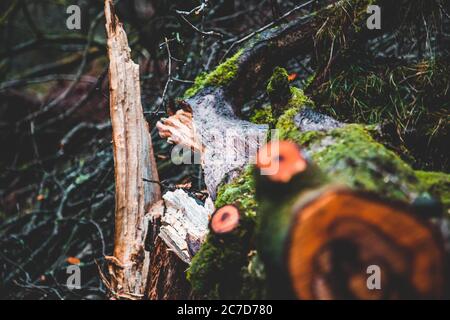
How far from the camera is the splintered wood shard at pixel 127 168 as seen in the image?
2.41 meters

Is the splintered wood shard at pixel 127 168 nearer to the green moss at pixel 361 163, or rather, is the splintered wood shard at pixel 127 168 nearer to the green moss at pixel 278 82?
the green moss at pixel 278 82

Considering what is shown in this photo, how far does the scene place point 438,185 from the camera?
5.22ft

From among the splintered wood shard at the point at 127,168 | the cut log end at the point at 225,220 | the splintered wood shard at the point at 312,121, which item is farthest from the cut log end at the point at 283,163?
the splintered wood shard at the point at 127,168

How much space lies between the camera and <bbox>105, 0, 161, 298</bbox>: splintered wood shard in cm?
241

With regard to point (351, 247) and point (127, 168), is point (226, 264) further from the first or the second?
point (127, 168)

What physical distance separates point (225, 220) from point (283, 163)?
48cm

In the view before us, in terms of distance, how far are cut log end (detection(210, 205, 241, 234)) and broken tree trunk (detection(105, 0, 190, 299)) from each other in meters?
0.64

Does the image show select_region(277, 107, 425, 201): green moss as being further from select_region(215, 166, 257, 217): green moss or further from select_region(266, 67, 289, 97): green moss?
select_region(266, 67, 289, 97): green moss

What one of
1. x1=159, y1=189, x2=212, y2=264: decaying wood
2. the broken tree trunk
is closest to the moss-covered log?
x1=159, y1=189, x2=212, y2=264: decaying wood

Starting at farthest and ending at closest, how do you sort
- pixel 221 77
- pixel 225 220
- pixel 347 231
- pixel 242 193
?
pixel 221 77 < pixel 242 193 < pixel 225 220 < pixel 347 231

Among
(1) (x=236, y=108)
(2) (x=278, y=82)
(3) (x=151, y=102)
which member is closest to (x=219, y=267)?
(2) (x=278, y=82)
